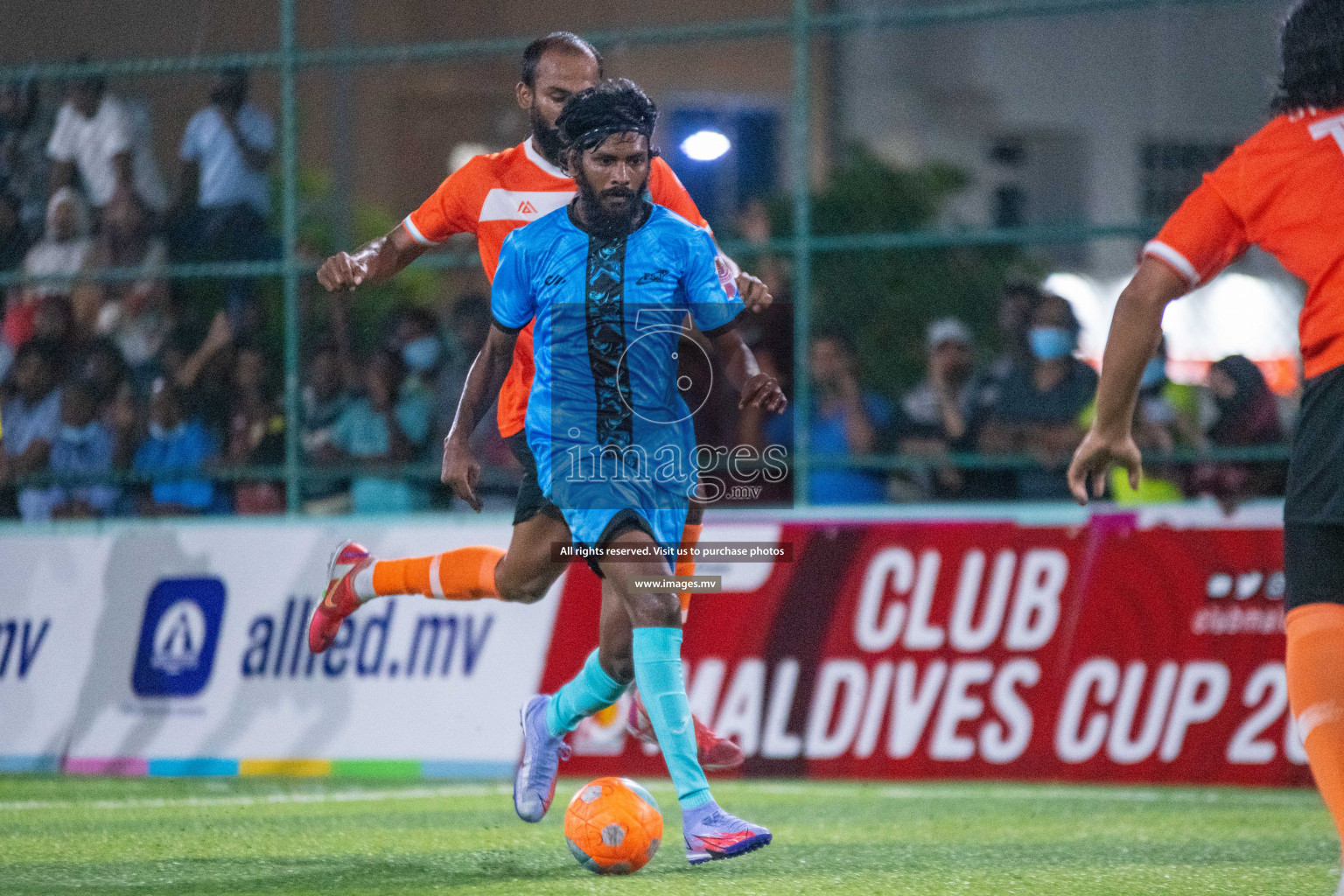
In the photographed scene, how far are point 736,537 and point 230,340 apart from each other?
9.46 feet

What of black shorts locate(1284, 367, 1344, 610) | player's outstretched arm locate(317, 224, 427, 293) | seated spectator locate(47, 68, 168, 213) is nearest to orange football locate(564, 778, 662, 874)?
player's outstretched arm locate(317, 224, 427, 293)

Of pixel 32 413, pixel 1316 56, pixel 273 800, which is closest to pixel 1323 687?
pixel 1316 56

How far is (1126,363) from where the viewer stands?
3.70 m

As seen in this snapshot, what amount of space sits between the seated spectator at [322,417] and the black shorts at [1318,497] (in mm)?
6093

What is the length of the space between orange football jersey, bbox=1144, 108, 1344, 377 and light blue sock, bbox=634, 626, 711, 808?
204 cm

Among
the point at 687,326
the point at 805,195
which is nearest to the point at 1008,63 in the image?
the point at 805,195

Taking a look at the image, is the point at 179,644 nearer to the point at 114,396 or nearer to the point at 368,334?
the point at 114,396

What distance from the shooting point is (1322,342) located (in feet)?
12.4

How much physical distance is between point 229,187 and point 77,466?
5.38ft

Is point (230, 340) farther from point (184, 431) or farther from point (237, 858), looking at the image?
point (237, 858)

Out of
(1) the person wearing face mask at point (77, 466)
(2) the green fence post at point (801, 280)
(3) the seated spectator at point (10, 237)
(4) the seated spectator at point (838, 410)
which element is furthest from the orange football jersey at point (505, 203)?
(3) the seated spectator at point (10, 237)

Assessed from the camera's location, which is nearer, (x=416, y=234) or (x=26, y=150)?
(x=416, y=234)

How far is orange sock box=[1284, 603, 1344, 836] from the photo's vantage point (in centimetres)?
373

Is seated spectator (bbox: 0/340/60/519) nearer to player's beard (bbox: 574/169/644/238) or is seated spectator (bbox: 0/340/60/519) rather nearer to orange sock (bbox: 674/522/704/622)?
orange sock (bbox: 674/522/704/622)
